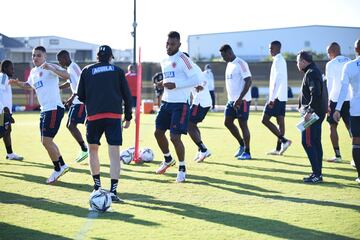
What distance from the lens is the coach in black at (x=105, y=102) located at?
24.2 feet

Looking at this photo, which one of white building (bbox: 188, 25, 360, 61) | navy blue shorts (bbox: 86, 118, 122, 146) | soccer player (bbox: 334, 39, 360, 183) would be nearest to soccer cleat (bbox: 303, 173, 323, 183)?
soccer player (bbox: 334, 39, 360, 183)

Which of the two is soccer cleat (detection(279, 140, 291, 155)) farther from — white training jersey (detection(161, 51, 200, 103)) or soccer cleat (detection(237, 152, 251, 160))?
white training jersey (detection(161, 51, 200, 103))

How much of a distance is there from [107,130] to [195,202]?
1.58 metres

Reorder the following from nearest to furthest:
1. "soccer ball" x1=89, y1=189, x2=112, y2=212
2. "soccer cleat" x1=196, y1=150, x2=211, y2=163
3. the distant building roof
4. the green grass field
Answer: the green grass field
"soccer ball" x1=89, y1=189, x2=112, y2=212
"soccer cleat" x1=196, y1=150, x2=211, y2=163
the distant building roof

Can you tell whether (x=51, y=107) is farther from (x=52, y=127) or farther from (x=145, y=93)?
(x=145, y=93)

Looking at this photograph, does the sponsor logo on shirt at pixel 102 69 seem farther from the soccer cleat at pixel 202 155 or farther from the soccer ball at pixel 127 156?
the soccer cleat at pixel 202 155

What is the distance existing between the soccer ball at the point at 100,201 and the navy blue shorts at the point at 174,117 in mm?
2252

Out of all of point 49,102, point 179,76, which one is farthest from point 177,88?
point 49,102

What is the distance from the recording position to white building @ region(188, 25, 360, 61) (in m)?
60.7

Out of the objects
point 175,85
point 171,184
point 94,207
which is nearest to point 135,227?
point 94,207

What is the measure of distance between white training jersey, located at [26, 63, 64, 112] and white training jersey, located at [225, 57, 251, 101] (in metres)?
3.84

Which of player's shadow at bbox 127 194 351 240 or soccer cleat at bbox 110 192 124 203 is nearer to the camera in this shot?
player's shadow at bbox 127 194 351 240

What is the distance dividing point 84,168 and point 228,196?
3.80 meters

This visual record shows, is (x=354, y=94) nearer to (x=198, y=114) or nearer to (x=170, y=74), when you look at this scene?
(x=170, y=74)
